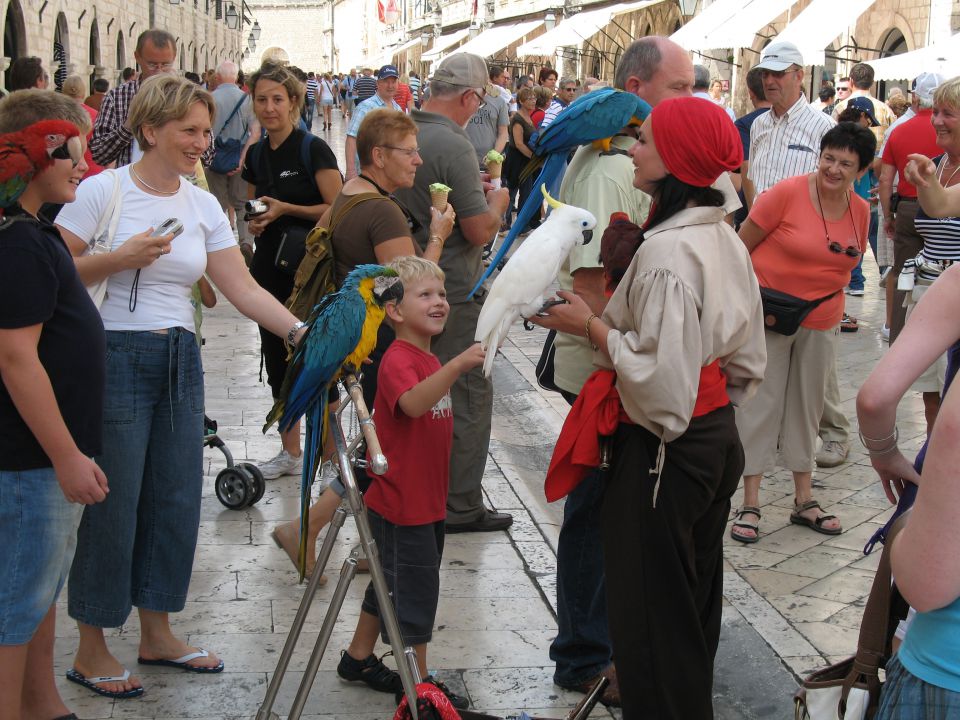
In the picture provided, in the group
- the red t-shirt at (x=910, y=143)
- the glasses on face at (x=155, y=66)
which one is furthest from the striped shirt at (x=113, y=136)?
the red t-shirt at (x=910, y=143)

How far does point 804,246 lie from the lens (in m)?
5.21

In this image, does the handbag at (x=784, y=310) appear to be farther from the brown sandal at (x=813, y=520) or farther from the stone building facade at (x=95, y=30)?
the stone building facade at (x=95, y=30)

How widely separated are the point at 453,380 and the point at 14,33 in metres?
22.5

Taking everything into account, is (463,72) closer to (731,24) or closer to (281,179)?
(281,179)

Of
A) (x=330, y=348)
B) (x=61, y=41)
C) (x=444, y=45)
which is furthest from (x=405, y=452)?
(x=444, y=45)

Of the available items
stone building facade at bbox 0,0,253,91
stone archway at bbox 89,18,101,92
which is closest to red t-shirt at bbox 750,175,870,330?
stone building facade at bbox 0,0,253,91

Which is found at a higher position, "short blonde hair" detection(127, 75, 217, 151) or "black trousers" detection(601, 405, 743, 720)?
"short blonde hair" detection(127, 75, 217, 151)

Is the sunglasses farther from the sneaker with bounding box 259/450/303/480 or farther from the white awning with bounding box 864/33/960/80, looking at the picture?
the white awning with bounding box 864/33/960/80

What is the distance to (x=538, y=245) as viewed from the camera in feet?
9.62

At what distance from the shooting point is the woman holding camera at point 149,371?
138 inches

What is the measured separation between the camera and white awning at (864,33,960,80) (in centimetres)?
1304

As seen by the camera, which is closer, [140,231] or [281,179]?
[140,231]

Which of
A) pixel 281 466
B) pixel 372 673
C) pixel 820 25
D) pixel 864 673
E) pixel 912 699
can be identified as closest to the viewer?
pixel 912 699

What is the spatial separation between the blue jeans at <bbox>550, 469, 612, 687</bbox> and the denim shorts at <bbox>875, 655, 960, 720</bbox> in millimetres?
1547
